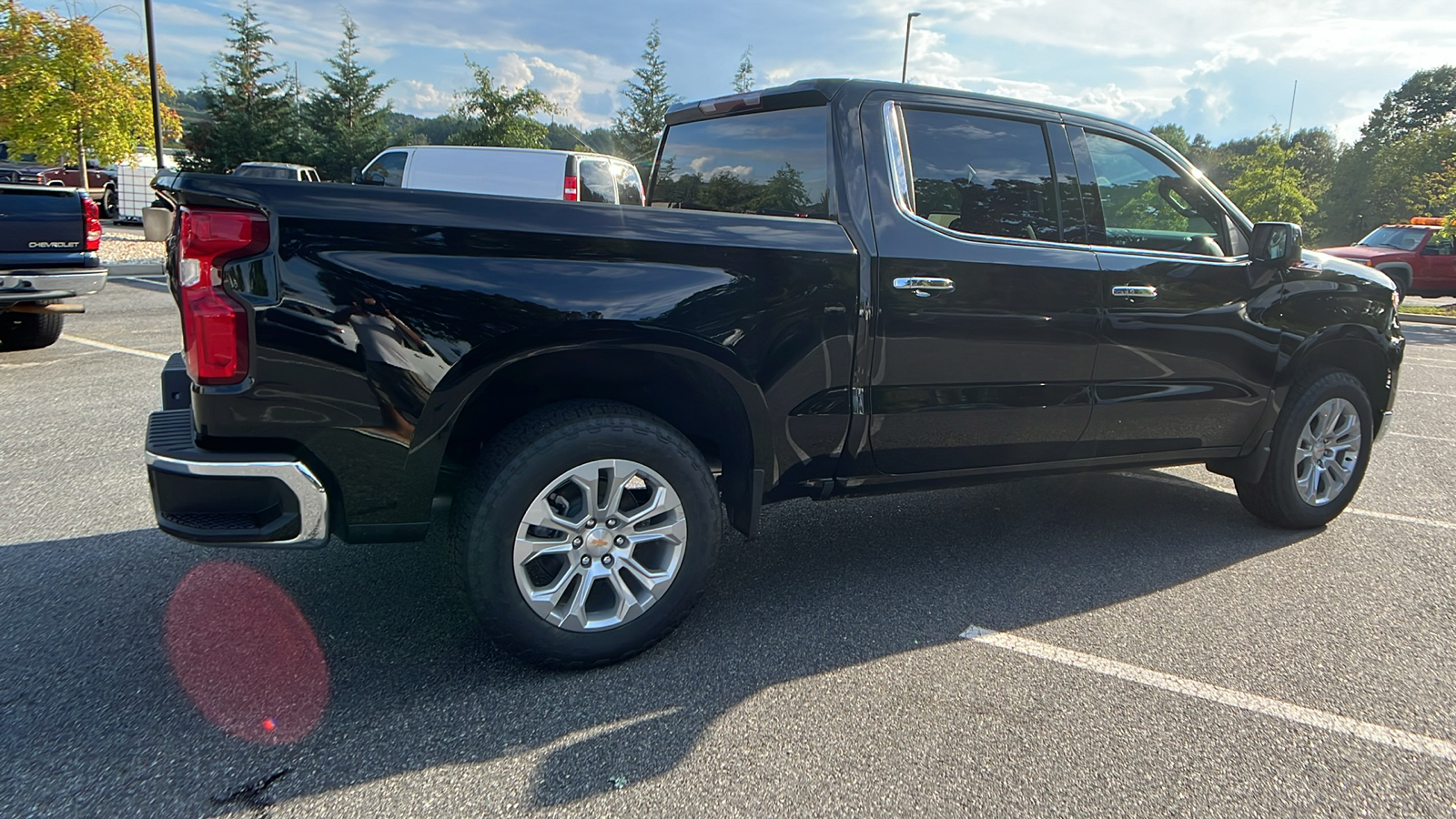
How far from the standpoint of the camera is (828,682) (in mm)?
2930

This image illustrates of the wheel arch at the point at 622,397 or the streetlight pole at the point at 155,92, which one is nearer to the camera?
the wheel arch at the point at 622,397

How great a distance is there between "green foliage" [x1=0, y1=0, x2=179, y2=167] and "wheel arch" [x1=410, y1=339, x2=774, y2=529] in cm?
1877

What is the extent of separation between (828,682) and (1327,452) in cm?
319

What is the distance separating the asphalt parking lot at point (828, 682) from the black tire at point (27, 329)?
4440 millimetres

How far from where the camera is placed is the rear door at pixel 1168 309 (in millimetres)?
3793

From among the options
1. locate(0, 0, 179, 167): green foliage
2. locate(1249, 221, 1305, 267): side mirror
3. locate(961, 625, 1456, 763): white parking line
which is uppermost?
locate(0, 0, 179, 167): green foliage

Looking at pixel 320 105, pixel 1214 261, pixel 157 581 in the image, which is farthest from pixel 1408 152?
pixel 157 581

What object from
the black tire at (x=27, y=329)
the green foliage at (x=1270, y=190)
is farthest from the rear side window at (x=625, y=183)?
the green foliage at (x=1270, y=190)

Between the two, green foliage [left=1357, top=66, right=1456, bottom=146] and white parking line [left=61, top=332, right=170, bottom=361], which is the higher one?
green foliage [left=1357, top=66, right=1456, bottom=146]

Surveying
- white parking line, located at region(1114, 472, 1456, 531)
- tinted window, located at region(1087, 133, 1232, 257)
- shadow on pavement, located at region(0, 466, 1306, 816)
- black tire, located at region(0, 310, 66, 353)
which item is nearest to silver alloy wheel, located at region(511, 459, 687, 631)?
shadow on pavement, located at region(0, 466, 1306, 816)

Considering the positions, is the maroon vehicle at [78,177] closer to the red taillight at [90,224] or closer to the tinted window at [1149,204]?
the red taillight at [90,224]

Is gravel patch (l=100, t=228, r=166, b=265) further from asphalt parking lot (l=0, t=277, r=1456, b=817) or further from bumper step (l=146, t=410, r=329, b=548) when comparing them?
bumper step (l=146, t=410, r=329, b=548)

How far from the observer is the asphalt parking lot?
2355 millimetres

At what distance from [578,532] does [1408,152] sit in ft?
210
